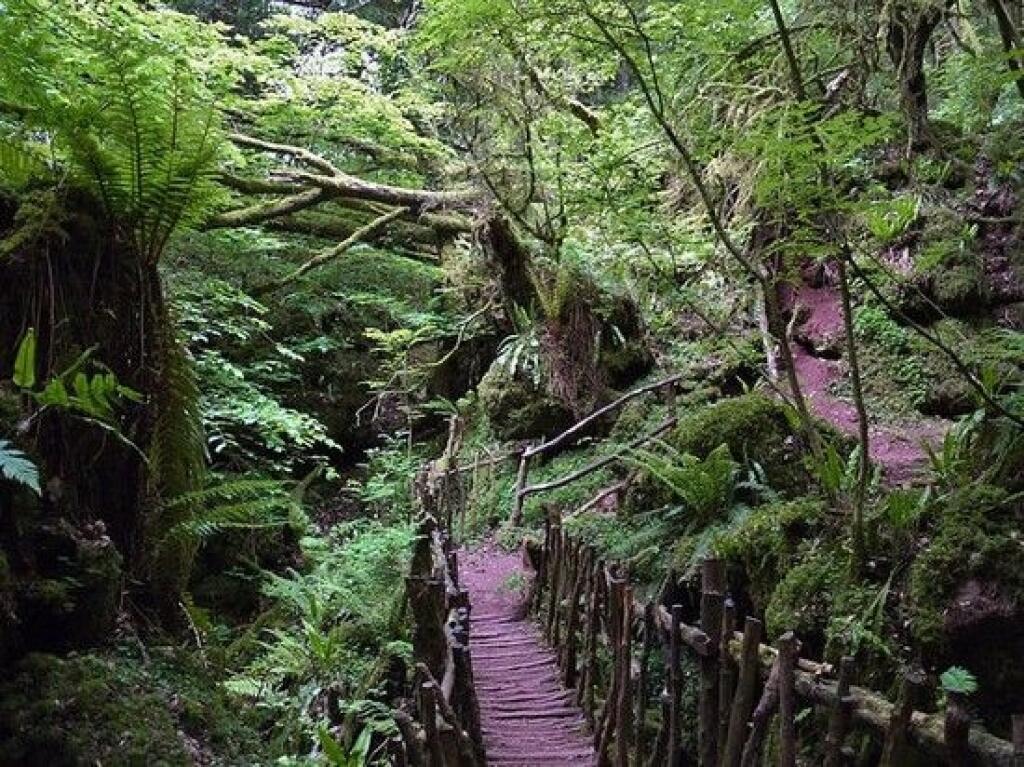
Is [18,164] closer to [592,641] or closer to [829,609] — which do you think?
[592,641]

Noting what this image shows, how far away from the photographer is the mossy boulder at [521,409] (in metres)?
9.89

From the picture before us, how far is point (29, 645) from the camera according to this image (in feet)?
11.2

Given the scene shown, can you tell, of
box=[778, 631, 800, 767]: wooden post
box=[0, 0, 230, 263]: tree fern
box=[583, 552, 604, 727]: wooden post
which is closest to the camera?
box=[778, 631, 800, 767]: wooden post

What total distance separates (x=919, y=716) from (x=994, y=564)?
5.20 ft

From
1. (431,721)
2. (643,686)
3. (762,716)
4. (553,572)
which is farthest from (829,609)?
(553,572)

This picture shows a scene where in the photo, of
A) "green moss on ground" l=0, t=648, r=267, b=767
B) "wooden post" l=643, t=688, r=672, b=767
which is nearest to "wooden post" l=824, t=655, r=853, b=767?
"wooden post" l=643, t=688, r=672, b=767

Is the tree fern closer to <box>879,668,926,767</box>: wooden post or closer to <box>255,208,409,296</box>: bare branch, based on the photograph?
<box>879,668,926,767</box>: wooden post

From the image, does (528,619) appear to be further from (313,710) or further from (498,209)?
(498,209)

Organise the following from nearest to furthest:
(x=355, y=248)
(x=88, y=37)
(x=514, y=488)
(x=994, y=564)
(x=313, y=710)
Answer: (x=994, y=564) < (x=88, y=37) < (x=313, y=710) < (x=514, y=488) < (x=355, y=248)

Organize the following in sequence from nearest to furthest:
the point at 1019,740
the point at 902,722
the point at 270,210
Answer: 1. the point at 1019,740
2. the point at 902,722
3. the point at 270,210

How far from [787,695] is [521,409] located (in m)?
7.12

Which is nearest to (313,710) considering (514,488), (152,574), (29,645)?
(152,574)

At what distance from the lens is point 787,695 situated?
2969 millimetres

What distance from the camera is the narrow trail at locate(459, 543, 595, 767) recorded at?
472cm
